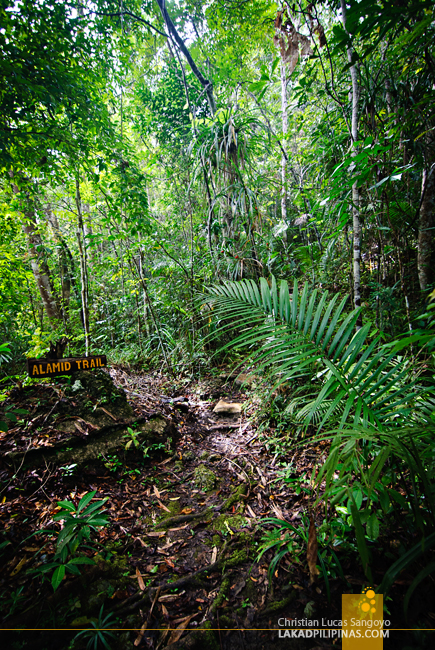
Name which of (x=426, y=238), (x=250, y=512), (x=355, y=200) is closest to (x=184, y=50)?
(x=355, y=200)

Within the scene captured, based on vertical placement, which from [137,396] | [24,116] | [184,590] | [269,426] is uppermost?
[24,116]

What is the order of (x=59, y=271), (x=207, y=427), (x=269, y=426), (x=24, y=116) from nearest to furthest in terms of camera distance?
(x=24, y=116), (x=269, y=426), (x=207, y=427), (x=59, y=271)

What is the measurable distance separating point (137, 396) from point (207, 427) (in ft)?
2.78

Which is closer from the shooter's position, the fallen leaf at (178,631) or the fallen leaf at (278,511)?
the fallen leaf at (178,631)

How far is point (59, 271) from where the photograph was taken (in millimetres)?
6246

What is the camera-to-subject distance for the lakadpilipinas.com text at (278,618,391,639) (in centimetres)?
88

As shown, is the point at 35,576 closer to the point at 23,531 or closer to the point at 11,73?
the point at 23,531

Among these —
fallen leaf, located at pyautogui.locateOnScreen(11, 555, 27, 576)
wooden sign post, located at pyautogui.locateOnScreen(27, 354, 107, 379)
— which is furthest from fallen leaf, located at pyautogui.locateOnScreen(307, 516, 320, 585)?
wooden sign post, located at pyautogui.locateOnScreen(27, 354, 107, 379)

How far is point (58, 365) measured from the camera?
202 centimetres

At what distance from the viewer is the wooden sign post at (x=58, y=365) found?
1.91m

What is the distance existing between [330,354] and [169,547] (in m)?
1.37

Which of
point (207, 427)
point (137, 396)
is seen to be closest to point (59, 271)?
point (137, 396)

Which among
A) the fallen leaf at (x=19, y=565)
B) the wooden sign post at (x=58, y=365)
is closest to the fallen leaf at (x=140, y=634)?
the fallen leaf at (x=19, y=565)

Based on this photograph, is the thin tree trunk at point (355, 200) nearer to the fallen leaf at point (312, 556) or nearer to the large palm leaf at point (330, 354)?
the large palm leaf at point (330, 354)
